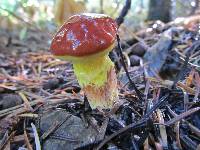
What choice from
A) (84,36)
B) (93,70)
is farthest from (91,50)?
(93,70)

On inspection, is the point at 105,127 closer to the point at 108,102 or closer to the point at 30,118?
the point at 108,102

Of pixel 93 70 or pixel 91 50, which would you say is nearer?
pixel 91 50

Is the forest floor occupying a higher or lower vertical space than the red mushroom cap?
lower

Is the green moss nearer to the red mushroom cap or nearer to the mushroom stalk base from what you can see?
the mushroom stalk base

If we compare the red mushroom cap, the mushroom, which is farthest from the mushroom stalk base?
the red mushroom cap

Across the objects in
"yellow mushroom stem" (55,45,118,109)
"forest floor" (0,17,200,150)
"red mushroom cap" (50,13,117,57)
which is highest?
"red mushroom cap" (50,13,117,57)

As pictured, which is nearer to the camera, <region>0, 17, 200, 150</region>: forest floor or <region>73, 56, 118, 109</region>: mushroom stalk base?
<region>0, 17, 200, 150</region>: forest floor

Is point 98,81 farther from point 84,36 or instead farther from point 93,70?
point 84,36
